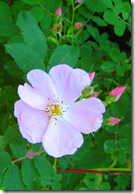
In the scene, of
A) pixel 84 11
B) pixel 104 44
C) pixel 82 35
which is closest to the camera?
pixel 84 11

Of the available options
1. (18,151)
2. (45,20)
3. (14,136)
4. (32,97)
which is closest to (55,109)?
(32,97)

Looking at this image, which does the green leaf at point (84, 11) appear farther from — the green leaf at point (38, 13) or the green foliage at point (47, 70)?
the green leaf at point (38, 13)

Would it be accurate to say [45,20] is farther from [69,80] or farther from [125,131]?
[125,131]

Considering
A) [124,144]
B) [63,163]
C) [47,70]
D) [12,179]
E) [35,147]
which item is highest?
[47,70]

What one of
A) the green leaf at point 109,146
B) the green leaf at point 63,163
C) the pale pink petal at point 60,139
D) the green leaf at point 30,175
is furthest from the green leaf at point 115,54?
the green leaf at point 30,175

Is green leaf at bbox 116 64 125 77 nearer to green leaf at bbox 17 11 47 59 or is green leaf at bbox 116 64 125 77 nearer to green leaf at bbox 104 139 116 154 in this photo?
green leaf at bbox 104 139 116 154

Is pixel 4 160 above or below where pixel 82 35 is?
below

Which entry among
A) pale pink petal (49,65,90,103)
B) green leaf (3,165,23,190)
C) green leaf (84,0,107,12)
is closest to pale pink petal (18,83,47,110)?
pale pink petal (49,65,90,103)
